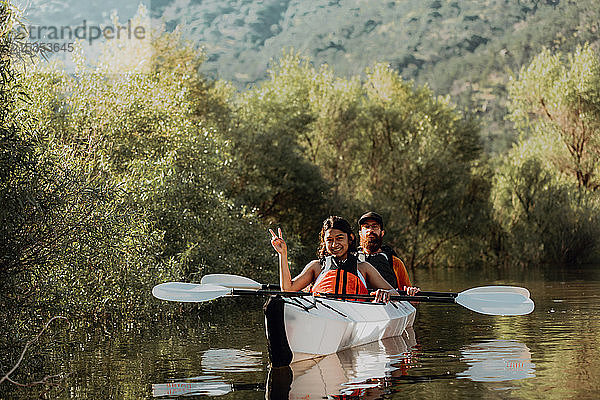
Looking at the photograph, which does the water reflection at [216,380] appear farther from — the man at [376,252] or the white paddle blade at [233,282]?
the man at [376,252]

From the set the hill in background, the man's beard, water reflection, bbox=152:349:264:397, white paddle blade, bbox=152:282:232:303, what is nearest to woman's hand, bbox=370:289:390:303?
water reflection, bbox=152:349:264:397

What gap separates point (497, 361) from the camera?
9.58 metres

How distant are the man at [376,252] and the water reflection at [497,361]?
1963 mm

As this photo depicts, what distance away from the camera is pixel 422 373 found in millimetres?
8922

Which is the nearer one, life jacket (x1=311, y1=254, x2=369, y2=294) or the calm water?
the calm water

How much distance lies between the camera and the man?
501 inches

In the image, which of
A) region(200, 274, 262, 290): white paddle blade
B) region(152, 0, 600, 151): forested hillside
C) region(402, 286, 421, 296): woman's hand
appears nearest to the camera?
region(200, 274, 262, 290): white paddle blade

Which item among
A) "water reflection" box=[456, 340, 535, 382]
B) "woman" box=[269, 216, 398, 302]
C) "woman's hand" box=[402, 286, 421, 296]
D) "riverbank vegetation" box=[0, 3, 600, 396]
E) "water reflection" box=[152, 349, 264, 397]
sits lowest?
"water reflection" box=[456, 340, 535, 382]

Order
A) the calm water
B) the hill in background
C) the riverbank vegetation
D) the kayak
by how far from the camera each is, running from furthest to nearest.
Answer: the hill in background < the riverbank vegetation < the kayak < the calm water

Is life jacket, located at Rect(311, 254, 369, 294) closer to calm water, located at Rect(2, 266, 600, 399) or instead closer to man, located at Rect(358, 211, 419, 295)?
calm water, located at Rect(2, 266, 600, 399)

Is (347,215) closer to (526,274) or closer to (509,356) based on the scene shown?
(526,274)

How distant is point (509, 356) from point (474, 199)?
25966mm

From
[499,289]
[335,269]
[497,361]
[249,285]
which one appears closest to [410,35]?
[499,289]

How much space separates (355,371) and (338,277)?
158cm
